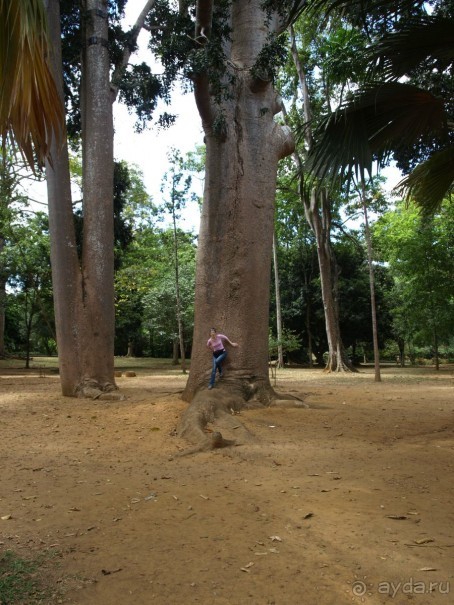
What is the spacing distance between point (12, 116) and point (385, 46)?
196 inches

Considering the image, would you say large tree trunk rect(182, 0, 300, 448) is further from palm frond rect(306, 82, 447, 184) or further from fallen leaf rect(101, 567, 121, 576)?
fallen leaf rect(101, 567, 121, 576)

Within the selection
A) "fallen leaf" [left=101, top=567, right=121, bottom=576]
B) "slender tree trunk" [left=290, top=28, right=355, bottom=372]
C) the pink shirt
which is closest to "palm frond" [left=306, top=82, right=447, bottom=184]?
the pink shirt

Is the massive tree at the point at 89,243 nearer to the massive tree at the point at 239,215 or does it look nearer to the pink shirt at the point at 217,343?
the massive tree at the point at 239,215

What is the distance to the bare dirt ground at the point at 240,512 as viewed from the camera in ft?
9.35

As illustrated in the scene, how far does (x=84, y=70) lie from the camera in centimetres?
1217

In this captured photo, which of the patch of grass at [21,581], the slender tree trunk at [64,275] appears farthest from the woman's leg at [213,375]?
the patch of grass at [21,581]

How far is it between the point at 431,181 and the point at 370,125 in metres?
1.25

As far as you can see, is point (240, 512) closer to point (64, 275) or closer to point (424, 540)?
point (424, 540)

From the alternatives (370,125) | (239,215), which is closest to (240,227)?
(239,215)

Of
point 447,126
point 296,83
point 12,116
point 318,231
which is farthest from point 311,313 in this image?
point 12,116

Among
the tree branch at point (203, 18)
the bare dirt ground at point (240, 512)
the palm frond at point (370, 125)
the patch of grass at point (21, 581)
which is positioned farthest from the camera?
the tree branch at point (203, 18)

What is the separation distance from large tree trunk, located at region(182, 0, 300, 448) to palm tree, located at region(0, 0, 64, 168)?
6.47 m

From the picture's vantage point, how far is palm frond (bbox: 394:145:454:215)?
652 cm

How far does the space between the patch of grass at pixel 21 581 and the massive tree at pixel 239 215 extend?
17.3 feet
